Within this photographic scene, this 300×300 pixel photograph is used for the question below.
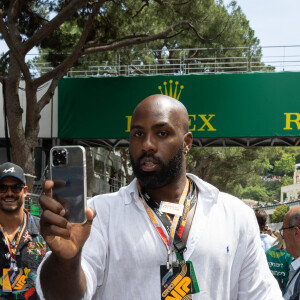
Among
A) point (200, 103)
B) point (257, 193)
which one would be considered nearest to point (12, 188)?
point (200, 103)

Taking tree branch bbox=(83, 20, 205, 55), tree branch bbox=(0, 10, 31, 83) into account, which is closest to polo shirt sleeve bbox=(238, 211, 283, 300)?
tree branch bbox=(0, 10, 31, 83)

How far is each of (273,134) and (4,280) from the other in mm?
14183

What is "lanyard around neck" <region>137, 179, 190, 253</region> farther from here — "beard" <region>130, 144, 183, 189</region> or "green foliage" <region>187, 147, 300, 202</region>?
"green foliage" <region>187, 147, 300, 202</region>

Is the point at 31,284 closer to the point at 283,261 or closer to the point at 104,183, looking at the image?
the point at 283,261

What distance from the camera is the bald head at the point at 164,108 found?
8.17 feet

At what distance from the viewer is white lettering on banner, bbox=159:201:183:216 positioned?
246 cm

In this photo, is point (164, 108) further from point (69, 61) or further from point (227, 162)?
point (227, 162)

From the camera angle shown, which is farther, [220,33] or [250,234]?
[220,33]

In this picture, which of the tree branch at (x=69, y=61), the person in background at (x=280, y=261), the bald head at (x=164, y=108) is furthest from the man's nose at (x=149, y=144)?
the tree branch at (x=69, y=61)

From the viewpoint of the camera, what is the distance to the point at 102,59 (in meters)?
21.6

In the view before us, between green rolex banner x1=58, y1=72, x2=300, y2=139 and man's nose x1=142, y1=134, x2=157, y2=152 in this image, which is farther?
green rolex banner x1=58, y1=72, x2=300, y2=139

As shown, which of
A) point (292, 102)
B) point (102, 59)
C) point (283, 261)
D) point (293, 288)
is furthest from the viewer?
point (102, 59)

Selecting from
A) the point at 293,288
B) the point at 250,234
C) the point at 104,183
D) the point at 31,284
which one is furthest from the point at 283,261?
the point at 104,183

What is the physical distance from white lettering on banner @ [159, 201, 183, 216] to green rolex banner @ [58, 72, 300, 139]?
612 inches
